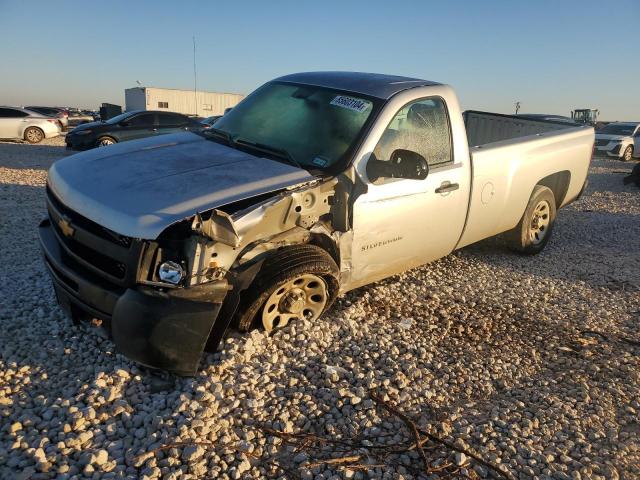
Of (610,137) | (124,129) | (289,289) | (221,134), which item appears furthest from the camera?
(610,137)

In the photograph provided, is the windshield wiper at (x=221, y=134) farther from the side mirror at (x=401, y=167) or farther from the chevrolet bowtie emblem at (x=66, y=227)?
the chevrolet bowtie emblem at (x=66, y=227)

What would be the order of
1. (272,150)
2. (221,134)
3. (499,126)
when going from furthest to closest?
(499,126) < (221,134) < (272,150)

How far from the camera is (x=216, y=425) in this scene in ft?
8.49

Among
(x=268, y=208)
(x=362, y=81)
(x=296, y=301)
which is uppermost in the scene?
(x=362, y=81)

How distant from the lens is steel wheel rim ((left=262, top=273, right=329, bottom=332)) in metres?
3.42

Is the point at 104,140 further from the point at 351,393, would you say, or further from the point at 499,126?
the point at 351,393

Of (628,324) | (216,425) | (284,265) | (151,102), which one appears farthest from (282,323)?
(151,102)

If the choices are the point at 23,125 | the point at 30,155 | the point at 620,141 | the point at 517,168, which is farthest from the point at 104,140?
the point at 620,141

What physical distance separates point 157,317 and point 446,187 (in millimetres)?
2730

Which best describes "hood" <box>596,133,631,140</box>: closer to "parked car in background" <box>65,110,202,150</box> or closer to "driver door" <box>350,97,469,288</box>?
"parked car in background" <box>65,110,202,150</box>

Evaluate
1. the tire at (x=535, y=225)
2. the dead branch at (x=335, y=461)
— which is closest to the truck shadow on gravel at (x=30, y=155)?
the tire at (x=535, y=225)

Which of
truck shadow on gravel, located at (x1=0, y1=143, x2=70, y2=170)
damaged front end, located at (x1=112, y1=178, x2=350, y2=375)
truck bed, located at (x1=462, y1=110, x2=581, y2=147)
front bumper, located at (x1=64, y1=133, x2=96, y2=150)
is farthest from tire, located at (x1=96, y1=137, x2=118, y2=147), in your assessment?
damaged front end, located at (x1=112, y1=178, x2=350, y2=375)

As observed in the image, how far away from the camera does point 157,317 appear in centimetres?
266

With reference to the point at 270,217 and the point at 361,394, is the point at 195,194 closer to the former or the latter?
the point at 270,217
